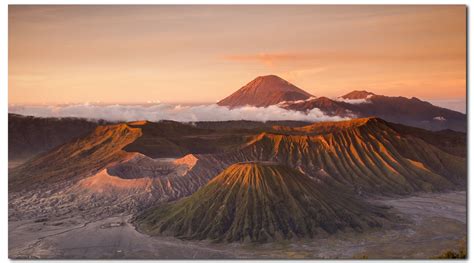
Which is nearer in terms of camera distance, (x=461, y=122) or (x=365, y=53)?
(x=461, y=122)

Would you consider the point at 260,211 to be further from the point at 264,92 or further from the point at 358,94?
the point at 358,94

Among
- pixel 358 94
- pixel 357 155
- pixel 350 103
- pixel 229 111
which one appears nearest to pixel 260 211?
A: pixel 229 111

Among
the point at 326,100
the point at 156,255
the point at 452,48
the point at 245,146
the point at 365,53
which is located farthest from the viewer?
the point at 245,146

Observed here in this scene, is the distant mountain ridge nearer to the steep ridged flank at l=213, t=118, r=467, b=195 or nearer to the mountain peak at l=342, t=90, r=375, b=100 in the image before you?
the mountain peak at l=342, t=90, r=375, b=100

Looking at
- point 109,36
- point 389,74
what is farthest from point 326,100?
point 109,36

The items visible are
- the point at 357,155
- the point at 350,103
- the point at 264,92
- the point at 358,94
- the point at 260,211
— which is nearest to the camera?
the point at 260,211

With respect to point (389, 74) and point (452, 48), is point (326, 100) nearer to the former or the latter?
point (389, 74)
